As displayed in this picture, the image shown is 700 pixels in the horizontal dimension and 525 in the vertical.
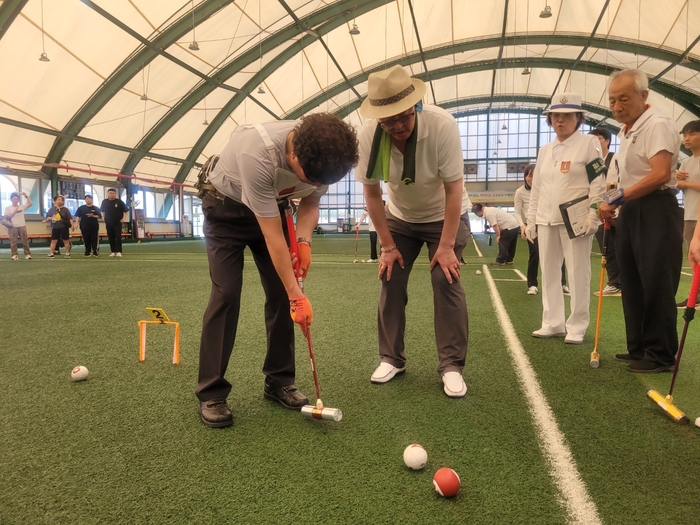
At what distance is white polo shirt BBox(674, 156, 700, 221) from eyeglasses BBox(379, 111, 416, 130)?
4811 mm

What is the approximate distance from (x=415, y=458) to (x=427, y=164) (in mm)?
Result: 1705

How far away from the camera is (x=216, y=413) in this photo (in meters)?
2.77

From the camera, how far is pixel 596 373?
11.9 feet

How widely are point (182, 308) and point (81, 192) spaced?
2567 cm

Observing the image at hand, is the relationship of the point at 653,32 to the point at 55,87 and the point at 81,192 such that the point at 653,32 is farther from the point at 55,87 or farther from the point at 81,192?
the point at 81,192

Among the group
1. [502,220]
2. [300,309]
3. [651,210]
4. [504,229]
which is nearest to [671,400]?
[651,210]

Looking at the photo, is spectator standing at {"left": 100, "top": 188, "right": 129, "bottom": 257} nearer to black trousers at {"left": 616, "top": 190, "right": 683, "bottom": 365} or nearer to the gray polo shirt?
the gray polo shirt

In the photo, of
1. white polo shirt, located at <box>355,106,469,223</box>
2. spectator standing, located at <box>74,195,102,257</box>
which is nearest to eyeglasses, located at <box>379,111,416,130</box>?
white polo shirt, located at <box>355,106,469,223</box>

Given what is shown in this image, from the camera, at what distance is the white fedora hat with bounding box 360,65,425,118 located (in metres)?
2.76

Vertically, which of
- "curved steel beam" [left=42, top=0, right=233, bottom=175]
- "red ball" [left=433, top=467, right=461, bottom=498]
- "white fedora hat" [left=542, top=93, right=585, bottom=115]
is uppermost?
"curved steel beam" [left=42, top=0, right=233, bottom=175]

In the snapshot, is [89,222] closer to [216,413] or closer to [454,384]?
[216,413]

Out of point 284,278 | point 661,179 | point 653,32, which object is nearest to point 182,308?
point 284,278

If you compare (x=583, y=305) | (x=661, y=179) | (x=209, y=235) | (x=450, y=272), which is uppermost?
(x=661, y=179)

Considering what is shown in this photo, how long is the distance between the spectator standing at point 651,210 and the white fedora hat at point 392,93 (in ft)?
5.81
